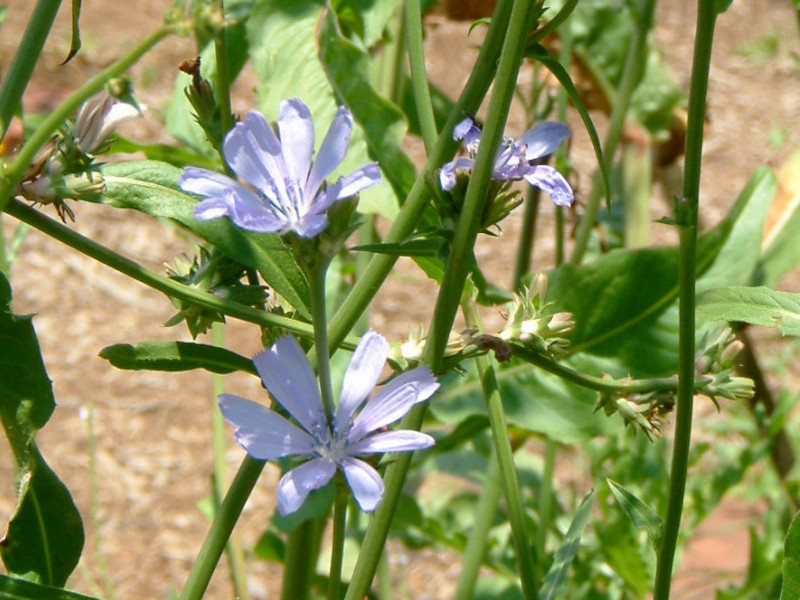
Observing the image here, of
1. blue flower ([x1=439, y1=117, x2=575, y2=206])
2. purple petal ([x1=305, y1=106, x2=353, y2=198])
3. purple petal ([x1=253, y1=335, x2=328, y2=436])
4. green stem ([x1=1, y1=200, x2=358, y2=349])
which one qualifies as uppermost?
blue flower ([x1=439, y1=117, x2=575, y2=206])

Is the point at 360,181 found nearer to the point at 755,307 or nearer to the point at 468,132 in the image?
the point at 468,132

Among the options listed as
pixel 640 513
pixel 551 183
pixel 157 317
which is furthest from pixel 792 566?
pixel 157 317

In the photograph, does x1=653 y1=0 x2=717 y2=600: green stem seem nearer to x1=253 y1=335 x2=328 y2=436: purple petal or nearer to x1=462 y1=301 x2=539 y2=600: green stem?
x1=462 y1=301 x2=539 y2=600: green stem

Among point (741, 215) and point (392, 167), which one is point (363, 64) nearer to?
point (392, 167)

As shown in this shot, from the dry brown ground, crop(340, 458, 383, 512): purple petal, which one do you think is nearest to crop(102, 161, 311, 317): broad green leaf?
crop(340, 458, 383, 512): purple petal

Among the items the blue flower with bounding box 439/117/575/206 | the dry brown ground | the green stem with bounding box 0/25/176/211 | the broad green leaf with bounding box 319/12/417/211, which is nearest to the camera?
the green stem with bounding box 0/25/176/211
